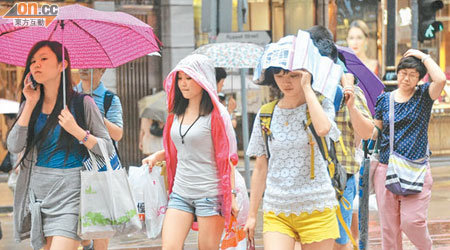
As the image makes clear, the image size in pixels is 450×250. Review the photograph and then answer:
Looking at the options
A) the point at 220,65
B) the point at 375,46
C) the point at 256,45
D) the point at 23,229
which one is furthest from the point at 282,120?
the point at 375,46

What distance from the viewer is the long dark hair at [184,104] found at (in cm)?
678

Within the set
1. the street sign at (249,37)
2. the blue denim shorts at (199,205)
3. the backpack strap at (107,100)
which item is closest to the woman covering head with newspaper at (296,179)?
the blue denim shorts at (199,205)

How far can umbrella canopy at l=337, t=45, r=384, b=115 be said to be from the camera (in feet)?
23.7

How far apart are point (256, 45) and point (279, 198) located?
735 cm

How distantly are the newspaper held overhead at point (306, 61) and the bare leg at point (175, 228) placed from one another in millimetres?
1542

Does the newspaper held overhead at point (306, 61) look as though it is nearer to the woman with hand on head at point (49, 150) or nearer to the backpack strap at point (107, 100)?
the woman with hand on head at point (49, 150)

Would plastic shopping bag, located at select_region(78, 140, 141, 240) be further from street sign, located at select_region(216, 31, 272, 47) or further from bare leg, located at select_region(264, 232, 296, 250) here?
street sign, located at select_region(216, 31, 272, 47)

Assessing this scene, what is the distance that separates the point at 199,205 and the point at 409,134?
1.92 m

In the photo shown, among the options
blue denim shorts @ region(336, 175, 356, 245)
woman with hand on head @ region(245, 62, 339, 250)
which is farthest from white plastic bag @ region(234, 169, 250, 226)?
woman with hand on head @ region(245, 62, 339, 250)

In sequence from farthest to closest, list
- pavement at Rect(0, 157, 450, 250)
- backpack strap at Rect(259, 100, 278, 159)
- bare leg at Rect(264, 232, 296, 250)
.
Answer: pavement at Rect(0, 157, 450, 250) → backpack strap at Rect(259, 100, 278, 159) → bare leg at Rect(264, 232, 296, 250)

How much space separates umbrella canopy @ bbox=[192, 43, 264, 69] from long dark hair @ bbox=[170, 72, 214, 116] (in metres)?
4.55

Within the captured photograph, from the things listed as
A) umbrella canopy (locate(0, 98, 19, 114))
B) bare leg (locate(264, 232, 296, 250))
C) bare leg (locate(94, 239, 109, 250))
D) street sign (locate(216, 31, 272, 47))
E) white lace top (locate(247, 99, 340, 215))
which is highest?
street sign (locate(216, 31, 272, 47))

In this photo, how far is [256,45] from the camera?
41.9 feet

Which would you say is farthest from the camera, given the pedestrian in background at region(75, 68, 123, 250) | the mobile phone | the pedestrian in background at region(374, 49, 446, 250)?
the pedestrian in background at region(75, 68, 123, 250)
